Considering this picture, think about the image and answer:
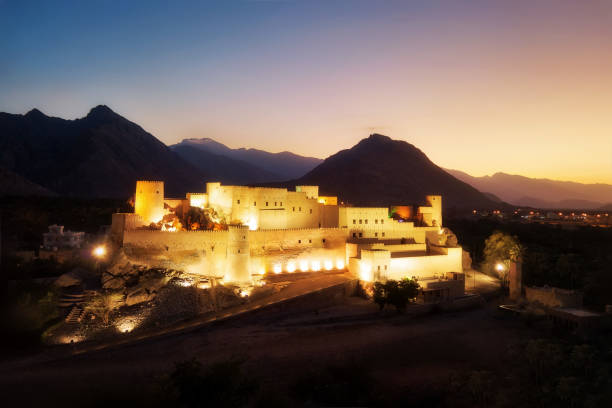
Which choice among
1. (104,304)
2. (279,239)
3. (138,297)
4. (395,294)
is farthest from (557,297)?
(104,304)

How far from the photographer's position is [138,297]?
73.5 feet

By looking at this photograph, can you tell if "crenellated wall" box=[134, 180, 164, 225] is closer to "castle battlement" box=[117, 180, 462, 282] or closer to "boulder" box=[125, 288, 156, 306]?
"castle battlement" box=[117, 180, 462, 282]

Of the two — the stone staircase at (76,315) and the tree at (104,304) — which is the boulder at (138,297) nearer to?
the tree at (104,304)

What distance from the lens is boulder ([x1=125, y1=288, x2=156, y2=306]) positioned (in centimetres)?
2227

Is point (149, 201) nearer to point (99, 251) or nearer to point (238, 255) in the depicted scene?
point (99, 251)

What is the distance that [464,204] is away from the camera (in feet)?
314

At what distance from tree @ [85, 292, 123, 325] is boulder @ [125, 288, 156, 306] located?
0.42 metres

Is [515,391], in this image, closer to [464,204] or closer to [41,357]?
[41,357]

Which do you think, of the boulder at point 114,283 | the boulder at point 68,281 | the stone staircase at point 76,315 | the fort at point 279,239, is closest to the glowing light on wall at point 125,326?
the stone staircase at point 76,315

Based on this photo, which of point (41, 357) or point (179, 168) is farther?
point (179, 168)

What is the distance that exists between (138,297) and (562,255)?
1323 inches

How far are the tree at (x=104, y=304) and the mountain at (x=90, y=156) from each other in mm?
57415

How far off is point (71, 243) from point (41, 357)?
17.2 metres

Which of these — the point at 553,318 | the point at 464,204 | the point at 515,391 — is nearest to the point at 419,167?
the point at 464,204
